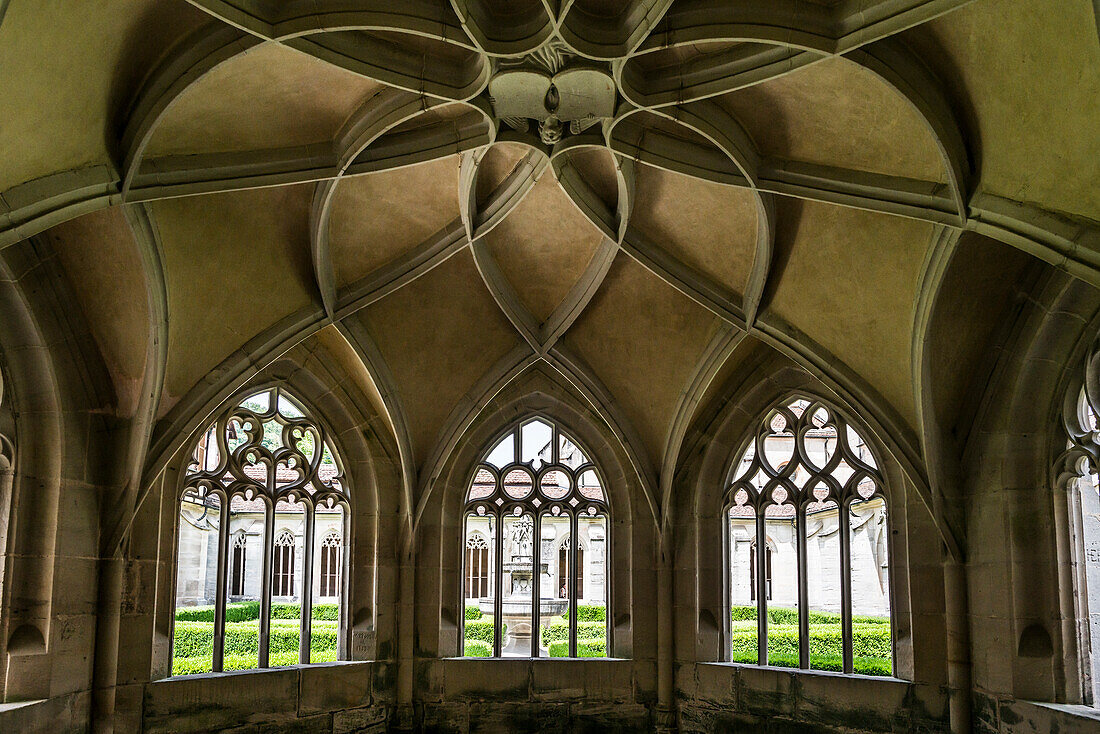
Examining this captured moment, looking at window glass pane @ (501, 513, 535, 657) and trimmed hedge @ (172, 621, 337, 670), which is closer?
window glass pane @ (501, 513, 535, 657)

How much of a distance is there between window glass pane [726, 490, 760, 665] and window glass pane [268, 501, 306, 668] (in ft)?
21.0

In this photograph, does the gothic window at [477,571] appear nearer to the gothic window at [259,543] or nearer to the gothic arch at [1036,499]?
the gothic window at [259,543]

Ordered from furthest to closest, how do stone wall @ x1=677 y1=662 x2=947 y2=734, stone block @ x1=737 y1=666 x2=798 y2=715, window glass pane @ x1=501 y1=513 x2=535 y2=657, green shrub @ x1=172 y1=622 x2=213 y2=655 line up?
green shrub @ x1=172 y1=622 x2=213 y2=655
window glass pane @ x1=501 y1=513 x2=535 y2=657
stone block @ x1=737 y1=666 x2=798 y2=715
stone wall @ x1=677 y1=662 x2=947 y2=734

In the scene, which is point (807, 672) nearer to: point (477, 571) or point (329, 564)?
point (477, 571)

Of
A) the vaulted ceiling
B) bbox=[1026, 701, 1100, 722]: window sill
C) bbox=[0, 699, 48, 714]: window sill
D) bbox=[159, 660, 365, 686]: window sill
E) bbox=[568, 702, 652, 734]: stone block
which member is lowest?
bbox=[568, 702, 652, 734]: stone block

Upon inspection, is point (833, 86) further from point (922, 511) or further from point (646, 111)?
point (922, 511)

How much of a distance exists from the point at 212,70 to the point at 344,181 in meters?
2.22

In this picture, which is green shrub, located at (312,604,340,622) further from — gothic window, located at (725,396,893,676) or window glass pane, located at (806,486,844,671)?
window glass pane, located at (806,486,844,671)

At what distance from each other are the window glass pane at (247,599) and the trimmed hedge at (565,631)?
13.9ft

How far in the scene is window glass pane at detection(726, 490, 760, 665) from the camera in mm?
10789

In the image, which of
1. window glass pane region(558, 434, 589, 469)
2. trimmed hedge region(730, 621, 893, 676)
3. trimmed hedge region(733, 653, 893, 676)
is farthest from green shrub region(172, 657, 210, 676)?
window glass pane region(558, 434, 589, 469)

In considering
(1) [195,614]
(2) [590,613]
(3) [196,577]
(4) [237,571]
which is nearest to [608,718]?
(2) [590,613]

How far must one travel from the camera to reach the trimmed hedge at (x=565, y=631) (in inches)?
615

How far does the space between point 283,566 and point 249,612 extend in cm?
109
